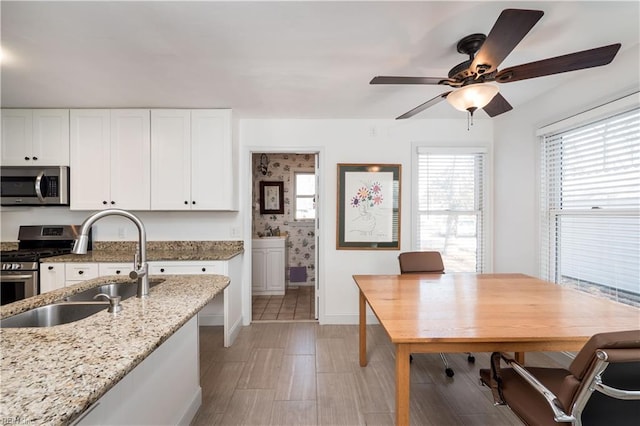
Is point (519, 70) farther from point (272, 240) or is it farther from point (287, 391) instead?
point (272, 240)

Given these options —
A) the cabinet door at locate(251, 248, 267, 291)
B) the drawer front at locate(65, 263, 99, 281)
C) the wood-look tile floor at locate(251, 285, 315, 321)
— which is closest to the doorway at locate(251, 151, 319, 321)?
the wood-look tile floor at locate(251, 285, 315, 321)

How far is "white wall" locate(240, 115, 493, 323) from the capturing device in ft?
10.7

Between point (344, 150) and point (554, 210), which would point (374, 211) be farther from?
point (554, 210)

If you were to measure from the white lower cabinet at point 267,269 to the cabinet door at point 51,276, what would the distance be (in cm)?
224

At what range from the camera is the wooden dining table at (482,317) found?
1.23 meters

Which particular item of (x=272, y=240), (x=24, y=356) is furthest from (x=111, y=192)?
(x=24, y=356)

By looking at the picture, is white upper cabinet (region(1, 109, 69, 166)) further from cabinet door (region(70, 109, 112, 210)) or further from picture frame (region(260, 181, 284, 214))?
picture frame (region(260, 181, 284, 214))

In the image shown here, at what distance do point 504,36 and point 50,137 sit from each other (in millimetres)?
4026

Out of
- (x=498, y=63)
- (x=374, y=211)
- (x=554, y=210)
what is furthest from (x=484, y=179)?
(x=498, y=63)

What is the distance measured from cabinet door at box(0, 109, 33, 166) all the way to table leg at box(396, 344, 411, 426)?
13.0 feet

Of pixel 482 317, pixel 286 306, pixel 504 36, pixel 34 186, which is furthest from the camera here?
pixel 286 306

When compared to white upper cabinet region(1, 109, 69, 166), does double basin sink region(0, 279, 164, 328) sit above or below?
below

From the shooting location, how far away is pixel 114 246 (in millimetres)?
3201

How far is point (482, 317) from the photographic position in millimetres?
1442
